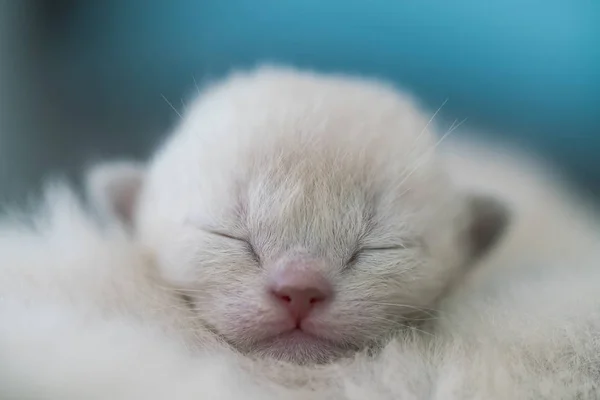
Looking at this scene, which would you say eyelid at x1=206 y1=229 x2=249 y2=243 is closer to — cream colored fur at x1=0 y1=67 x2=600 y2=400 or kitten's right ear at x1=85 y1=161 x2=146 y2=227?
cream colored fur at x1=0 y1=67 x2=600 y2=400

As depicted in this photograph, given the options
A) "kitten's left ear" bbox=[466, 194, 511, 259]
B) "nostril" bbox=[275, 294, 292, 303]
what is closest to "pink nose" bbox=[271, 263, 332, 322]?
"nostril" bbox=[275, 294, 292, 303]

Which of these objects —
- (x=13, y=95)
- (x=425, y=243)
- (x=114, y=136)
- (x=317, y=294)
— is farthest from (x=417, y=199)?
(x=13, y=95)

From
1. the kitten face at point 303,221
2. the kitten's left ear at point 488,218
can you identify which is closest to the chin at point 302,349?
the kitten face at point 303,221

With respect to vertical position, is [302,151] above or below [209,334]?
above

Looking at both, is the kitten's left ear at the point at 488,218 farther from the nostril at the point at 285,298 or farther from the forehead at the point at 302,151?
the nostril at the point at 285,298

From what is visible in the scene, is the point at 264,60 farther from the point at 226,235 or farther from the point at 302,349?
the point at 302,349

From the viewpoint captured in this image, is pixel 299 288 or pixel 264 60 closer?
pixel 299 288

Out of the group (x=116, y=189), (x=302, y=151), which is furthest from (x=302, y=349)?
(x=116, y=189)

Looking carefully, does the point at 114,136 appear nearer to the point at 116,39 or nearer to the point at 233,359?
the point at 116,39
